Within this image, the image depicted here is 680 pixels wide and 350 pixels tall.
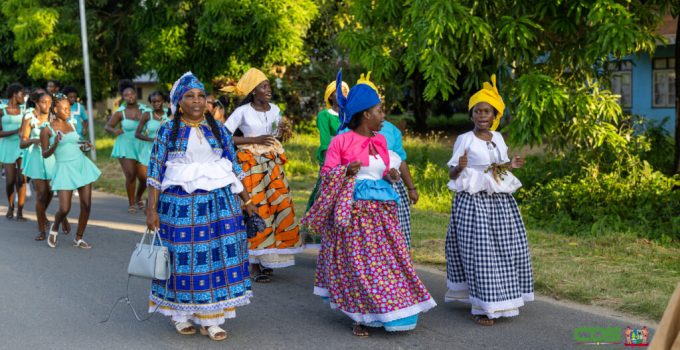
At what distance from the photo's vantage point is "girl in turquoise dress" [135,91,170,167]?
1235 centimetres

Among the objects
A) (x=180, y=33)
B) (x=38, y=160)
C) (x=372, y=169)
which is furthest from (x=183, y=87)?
(x=180, y=33)

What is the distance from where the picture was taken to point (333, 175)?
242 inches

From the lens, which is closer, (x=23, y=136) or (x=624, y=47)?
(x=624, y=47)

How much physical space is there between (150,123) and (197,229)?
6.83 meters

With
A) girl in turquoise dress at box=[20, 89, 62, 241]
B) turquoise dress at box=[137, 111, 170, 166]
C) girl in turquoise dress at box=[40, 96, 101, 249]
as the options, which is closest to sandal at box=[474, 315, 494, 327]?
girl in turquoise dress at box=[40, 96, 101, 249]

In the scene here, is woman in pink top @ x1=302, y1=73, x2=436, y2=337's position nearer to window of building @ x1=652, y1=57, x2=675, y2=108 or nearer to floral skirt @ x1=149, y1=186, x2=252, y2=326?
floral skirt @ x1=149, y1=186, x2=252, y2=326

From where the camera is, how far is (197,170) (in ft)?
20.1

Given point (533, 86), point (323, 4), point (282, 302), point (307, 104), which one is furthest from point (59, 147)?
point (307, 104)

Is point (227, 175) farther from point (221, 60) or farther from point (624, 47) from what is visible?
point (221, 60)

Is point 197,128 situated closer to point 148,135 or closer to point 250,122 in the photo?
point 250,122

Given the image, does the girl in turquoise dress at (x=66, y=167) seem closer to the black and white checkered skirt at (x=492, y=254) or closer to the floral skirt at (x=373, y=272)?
the floral skirt at (x=373, y=272)

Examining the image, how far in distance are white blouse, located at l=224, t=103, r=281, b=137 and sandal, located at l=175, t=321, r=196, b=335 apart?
7.49 ft

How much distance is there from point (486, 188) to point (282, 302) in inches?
80.6

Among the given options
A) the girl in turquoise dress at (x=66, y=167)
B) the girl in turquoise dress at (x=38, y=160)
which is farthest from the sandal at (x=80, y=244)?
the girl in turquoise dress at (x=38, y=160)
